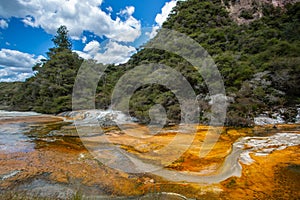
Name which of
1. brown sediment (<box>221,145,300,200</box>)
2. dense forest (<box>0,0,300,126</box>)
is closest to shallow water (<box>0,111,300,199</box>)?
brown sediment (<box>221,145,300,200</box>)

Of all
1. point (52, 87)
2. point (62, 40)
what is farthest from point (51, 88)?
point (62, 40)

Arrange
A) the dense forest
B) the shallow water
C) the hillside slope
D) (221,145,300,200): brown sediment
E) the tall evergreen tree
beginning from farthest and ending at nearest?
1. the tall evergreen tree
2. the dense forest
3. the hillside slope
4. the shallow water
5. (221,145,300,200): brown sediment

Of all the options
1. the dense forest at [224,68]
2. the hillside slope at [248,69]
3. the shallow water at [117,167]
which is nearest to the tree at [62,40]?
the dense forest at [224,68]

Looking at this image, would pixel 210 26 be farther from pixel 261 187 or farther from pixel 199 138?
pixel 261 187

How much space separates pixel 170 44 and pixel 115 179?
23.0 metres

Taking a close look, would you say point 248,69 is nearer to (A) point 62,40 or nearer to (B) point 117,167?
(B) point 117,167

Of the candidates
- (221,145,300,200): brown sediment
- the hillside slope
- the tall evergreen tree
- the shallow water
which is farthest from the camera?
the tall evergreen tree

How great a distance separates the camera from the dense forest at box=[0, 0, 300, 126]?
13258mm

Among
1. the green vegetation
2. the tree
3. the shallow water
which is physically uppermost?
the tree

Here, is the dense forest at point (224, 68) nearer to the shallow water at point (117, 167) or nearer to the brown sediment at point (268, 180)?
the shallow water at point (117, 167)

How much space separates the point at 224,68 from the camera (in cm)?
1647

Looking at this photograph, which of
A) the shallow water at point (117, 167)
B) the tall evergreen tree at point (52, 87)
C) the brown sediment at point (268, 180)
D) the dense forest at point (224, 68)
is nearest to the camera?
the brown sediment at point (268, 180)

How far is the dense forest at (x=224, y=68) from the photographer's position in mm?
13258

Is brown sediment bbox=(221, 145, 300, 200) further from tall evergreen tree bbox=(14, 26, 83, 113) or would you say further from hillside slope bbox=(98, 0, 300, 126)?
tall evergreen tree bbox=(14, 26, 83, 113)
